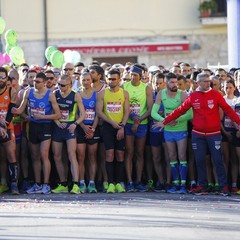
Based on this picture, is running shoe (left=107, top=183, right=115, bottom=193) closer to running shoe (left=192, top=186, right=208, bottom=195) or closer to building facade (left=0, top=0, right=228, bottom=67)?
running shoe (left=192, top=186, right=208, bottom=195)

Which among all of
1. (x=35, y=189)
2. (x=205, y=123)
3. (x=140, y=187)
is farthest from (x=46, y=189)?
(x=205, y=123)

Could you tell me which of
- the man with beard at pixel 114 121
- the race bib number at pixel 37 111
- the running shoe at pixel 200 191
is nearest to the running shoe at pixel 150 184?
the man with beard at pixel 114 121

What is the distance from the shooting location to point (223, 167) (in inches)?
632

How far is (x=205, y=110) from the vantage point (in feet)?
52.6

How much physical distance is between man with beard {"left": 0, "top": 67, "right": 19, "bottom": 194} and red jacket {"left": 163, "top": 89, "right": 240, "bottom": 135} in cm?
249

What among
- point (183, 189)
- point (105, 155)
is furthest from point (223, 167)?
point (105, 155)

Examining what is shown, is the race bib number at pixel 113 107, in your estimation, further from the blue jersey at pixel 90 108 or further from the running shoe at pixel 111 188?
the running shoe at pixel 111 188

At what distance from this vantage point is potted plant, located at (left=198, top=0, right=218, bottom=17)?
34062 millimetres

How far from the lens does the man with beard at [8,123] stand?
52.9ft

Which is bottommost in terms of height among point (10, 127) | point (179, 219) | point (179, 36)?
point (179, 219)

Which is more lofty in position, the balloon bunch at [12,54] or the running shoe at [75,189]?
the balloon bunch at [12,54]

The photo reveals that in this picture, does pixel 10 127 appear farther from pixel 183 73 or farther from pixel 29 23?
pixel 29 23

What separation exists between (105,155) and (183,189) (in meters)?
1.44

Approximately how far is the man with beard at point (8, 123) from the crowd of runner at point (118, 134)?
2 cm
